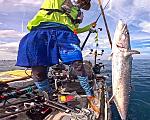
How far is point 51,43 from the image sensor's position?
6.31m

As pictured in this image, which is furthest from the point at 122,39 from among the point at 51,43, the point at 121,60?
the point at 51,43

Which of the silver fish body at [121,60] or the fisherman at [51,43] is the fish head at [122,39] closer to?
the silver fish body at [121,60]

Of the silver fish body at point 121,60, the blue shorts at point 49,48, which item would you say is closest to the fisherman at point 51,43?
the blue shorts at point 49,48

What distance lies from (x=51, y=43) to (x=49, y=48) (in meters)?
0.12

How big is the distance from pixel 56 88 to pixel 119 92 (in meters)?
3.92

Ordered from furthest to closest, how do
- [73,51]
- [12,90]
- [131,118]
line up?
[131,118] → [12,90] → [73,51]

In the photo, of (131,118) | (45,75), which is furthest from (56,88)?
(131,118)

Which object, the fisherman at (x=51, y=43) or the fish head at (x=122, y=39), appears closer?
the fish head at (x=122, y=39)

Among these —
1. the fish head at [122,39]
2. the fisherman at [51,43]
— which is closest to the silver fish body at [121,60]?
the fish head at [122,39]

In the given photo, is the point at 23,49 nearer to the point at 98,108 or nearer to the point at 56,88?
the point at 98,108

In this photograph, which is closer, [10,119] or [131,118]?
[10,119]

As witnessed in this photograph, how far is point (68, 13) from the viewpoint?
651cm

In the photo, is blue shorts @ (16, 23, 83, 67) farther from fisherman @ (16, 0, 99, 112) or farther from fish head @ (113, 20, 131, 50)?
fish head @ (113, 20, 131, 50)

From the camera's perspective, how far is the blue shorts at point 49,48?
6.27 meters
